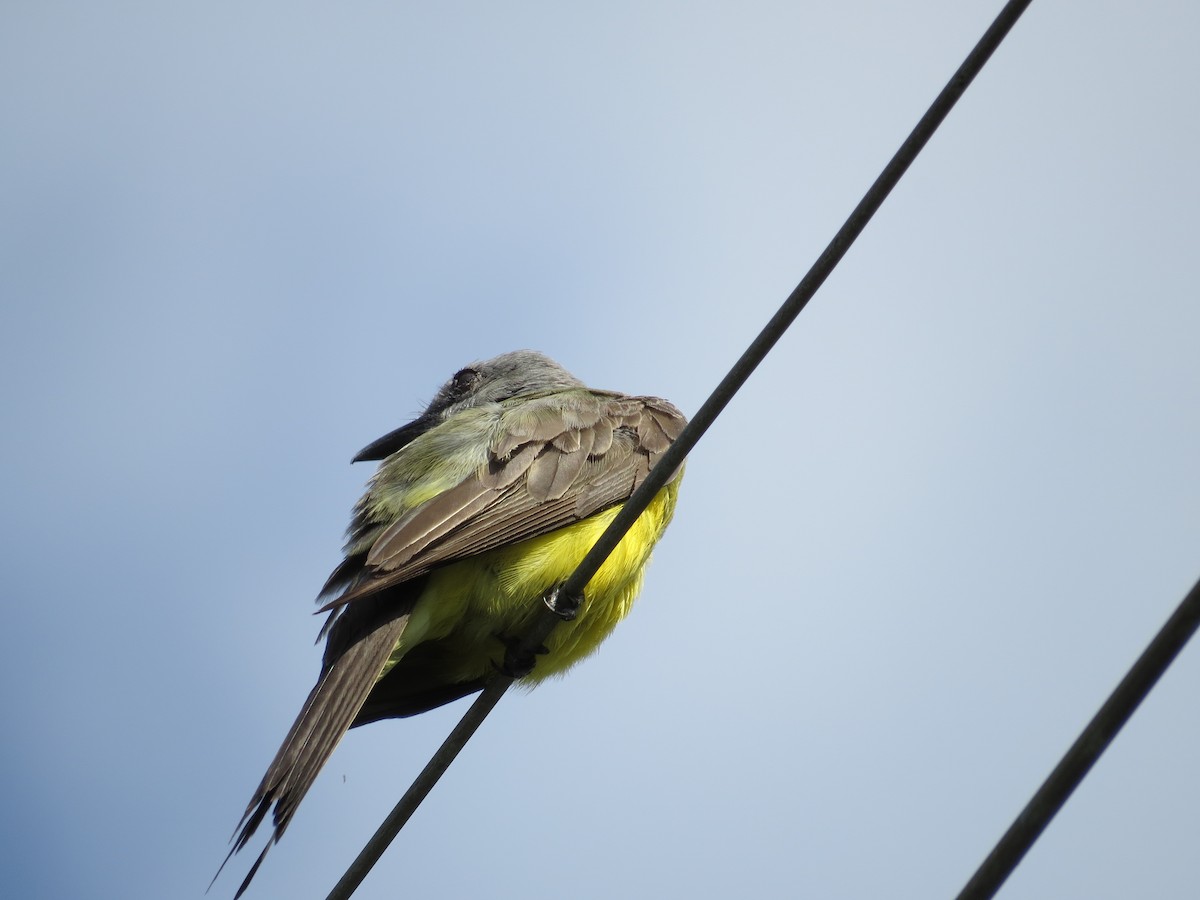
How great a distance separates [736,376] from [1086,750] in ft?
5.58

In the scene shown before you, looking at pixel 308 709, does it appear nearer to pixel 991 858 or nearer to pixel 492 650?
pixel 492 650

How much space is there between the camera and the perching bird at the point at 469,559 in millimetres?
5070

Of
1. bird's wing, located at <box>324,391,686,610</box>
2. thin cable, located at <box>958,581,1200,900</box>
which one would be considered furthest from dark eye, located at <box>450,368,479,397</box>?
thin cable, located at <box>958,581,1200,900</box>

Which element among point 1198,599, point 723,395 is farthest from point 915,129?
point 1198,599

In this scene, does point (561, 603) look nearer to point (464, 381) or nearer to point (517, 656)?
point (517, 656)

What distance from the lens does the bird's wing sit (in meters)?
5.19

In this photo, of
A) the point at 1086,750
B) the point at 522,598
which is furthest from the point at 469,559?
the point at 1086,750

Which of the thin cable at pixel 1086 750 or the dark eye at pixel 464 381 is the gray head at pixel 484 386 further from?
the thin cable at pixel 1086 750

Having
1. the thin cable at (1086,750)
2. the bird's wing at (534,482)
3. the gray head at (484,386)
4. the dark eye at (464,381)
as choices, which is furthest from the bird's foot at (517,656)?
the thin cable at (1086,750)

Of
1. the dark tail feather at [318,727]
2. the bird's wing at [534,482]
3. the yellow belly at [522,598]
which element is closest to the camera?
the dark tail feather at [318,727]

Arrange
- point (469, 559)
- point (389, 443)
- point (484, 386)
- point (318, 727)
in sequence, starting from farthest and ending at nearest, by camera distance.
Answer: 1. point (484, 386)
2. point (389, 443)
3. point (469, 559)
4. point (318, 727)

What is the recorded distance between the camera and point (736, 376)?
140 inches

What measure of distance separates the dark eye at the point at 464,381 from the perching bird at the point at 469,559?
1732mm

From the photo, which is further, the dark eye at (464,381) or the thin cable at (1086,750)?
the dark eye at (464,381)
